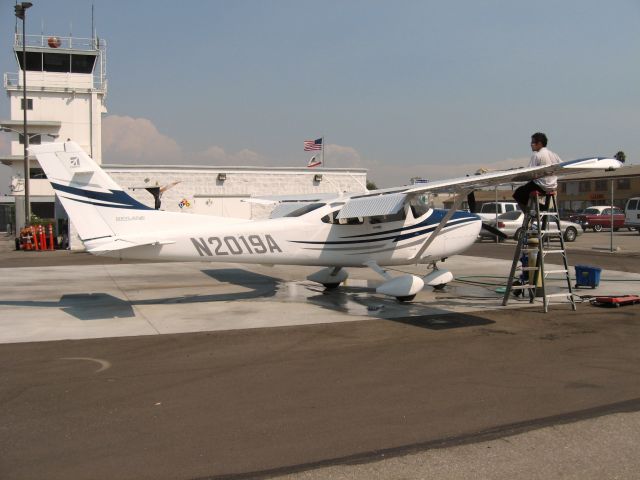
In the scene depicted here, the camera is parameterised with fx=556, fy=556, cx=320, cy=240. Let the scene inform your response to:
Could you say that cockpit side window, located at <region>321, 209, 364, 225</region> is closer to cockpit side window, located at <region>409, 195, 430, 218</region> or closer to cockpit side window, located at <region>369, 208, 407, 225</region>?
cockpit side window, located at <region>369, 208, 407, 225</region>

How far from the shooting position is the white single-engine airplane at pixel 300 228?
32.5ft

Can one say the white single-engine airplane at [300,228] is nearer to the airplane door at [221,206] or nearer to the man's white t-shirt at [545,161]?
the man's white t-shirt at [545,161]

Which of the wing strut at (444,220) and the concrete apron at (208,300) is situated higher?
the wing strut at (444,220)

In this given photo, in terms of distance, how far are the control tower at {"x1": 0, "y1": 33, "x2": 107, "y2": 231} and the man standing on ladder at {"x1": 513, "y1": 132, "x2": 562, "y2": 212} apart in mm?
48297

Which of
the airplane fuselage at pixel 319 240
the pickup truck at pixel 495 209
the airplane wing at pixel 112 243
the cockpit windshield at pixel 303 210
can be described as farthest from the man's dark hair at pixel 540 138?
the pickup truck at pixel 495 209

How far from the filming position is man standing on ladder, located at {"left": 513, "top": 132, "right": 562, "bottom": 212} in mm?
10445

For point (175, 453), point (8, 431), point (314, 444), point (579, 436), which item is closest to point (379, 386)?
point (314, 444)

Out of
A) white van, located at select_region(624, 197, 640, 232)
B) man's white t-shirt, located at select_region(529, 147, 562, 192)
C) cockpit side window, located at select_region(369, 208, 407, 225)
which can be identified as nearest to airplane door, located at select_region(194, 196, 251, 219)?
cockpit side window, located at select_region(369, 208, 407, 225)

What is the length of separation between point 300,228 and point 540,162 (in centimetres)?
481

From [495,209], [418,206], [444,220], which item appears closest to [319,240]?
[418,206]

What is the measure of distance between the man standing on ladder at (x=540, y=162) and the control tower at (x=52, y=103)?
4830cm

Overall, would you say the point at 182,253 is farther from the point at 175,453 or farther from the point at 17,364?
the point at 175,453

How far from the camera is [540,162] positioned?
10484 mm

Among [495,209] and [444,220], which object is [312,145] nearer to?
[495,209]
